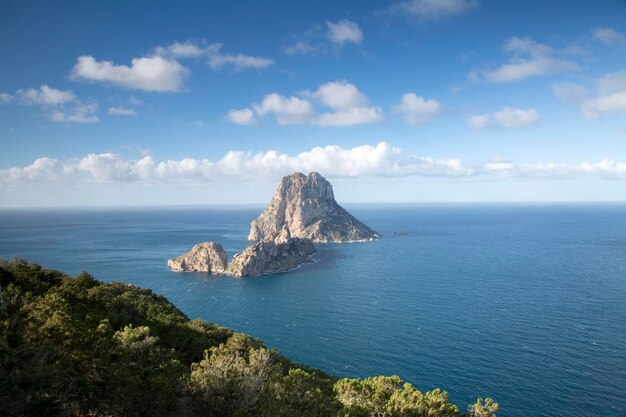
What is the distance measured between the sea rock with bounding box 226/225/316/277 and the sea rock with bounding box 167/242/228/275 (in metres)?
4.53

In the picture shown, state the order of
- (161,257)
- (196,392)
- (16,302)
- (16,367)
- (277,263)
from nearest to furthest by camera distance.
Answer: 1. (16,367)
2. (196,392)
3. (16,302)
4. (277,263)
5. (161,257)

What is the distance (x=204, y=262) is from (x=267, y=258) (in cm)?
2771

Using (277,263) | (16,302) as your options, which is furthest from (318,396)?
(277,263)

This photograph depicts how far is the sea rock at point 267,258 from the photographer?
154 meters

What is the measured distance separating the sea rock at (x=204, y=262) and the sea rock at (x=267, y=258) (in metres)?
4.53

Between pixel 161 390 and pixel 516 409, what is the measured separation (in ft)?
180

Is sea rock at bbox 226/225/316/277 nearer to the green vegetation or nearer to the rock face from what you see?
the rock face

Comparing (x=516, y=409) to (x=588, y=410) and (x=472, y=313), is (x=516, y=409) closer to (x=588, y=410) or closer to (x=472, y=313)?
(x=588, y=410)

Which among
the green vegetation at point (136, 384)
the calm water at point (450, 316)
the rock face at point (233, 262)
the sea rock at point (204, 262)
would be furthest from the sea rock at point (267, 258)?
the green vegetation at point (136, 384)

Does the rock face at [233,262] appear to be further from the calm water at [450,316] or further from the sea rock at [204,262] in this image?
the calm water at [450,316]

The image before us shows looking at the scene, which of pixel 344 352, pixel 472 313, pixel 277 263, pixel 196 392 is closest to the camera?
pixel 196 392

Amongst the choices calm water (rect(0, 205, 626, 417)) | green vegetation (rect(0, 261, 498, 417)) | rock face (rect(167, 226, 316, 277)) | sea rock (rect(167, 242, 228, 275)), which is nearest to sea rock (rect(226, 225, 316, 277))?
rock face (rect(167, 226, 316, 277))

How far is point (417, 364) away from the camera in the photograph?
69312 mm

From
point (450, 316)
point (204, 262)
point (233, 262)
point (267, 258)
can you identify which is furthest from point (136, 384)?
point (267, 258)
